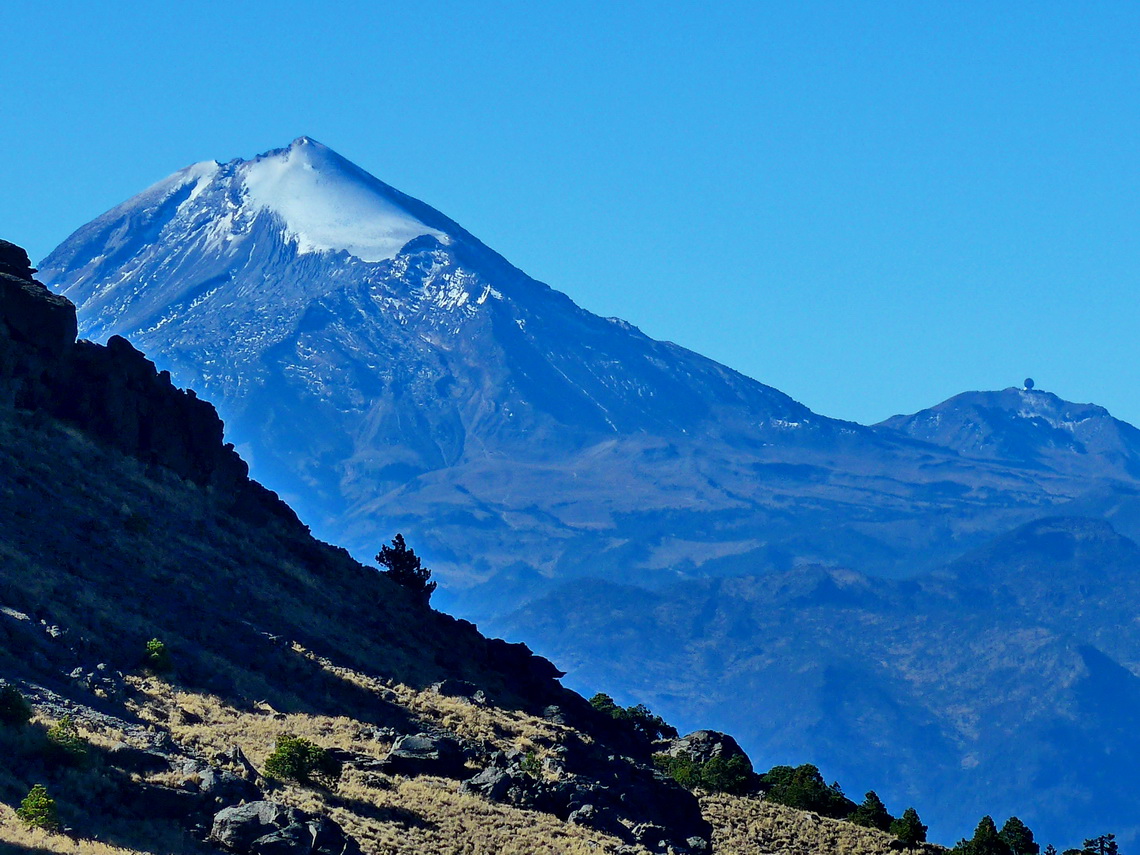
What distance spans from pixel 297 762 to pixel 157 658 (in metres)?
8.59

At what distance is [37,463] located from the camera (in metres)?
71.8

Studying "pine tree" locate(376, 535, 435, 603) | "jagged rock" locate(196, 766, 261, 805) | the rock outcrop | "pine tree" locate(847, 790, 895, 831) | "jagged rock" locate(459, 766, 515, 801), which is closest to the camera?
"jagged rock" locate(196, 766, 261, 805)

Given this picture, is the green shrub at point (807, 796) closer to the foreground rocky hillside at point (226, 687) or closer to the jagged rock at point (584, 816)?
the foreground rocky hillside at point (226, 687)

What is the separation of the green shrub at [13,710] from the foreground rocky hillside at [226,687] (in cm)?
6

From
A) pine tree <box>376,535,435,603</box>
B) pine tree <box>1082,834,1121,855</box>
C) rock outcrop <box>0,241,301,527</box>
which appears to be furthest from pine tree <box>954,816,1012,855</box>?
rock outcrop <box>0,241,301,527</box>

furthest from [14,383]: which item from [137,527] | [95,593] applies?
[95,593]

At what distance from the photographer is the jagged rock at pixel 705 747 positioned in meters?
81.2

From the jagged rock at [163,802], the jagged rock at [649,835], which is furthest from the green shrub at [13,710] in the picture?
the jagged rock at [649,835]

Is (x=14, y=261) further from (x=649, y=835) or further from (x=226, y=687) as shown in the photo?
(x=649, y=835)

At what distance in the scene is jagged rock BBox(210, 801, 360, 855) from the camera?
147 feet

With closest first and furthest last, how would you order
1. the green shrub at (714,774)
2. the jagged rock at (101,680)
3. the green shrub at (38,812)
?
the green shrub at (38,812)
the jagged rock at (101,680)
the green shrub at (714,774)

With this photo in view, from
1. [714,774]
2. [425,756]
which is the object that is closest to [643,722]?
[714,774]

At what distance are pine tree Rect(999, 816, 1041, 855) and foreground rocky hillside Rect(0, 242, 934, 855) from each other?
29.7ft

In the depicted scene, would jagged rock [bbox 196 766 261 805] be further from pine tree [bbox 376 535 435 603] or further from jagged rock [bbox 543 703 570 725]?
pine tree [bbox 376 535 435 603]
